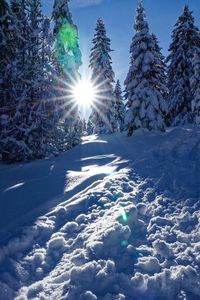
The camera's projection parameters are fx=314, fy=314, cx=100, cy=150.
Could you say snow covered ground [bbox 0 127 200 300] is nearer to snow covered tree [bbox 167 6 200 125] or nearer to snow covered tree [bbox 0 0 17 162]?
snow covered tree [bbox 0 0 17 162]

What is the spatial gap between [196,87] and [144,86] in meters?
8.66

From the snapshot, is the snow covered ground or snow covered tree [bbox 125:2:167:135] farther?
snow covered tree [bbox 125:2:167:135]

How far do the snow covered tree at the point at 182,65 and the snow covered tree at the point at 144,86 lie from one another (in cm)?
790

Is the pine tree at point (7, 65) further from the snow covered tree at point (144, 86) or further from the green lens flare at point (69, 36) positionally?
the green lens flare at point (69, 36)

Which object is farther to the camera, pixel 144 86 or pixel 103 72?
pixel 103 72

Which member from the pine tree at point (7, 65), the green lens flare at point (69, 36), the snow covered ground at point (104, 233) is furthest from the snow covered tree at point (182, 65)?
the snow covered ground at point (104, 233)

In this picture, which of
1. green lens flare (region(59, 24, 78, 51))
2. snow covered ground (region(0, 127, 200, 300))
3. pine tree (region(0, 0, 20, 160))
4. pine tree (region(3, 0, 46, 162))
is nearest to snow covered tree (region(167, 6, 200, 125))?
green lens flare (region(59, 24, 78, 51))

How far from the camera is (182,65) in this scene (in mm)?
28641

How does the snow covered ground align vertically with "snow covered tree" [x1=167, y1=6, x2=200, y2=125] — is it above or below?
below

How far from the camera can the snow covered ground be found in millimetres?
4898

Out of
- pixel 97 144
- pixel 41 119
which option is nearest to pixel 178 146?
pixel 97 144

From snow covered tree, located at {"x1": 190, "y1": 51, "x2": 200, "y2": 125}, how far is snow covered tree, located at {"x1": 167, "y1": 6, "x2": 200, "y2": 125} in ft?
2.01

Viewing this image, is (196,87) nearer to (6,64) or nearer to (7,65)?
(6,64)

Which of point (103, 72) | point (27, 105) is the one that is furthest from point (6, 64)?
point (103, 72)
